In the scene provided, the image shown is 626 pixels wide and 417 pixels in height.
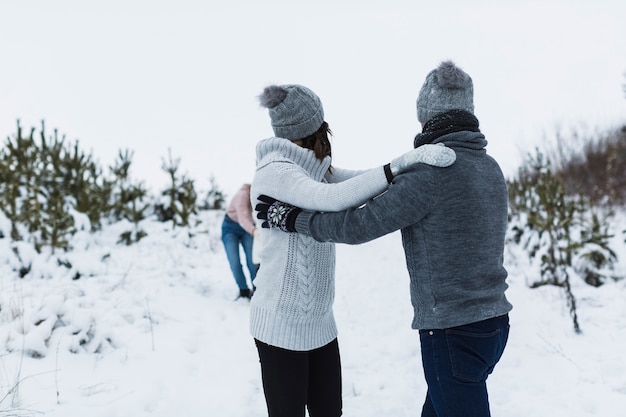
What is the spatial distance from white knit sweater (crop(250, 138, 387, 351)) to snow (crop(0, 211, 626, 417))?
5.40ft

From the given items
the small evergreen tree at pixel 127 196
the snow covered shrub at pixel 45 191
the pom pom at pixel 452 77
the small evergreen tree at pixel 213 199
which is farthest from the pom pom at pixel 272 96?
the small evergreen tree at pixel 213 199

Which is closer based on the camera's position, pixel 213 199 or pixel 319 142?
pixel 319 142

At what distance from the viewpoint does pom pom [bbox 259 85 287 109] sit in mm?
2053

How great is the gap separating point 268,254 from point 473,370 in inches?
36.8

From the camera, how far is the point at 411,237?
5.91 ft

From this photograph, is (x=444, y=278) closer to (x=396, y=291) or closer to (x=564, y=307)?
(x=564, y=307)

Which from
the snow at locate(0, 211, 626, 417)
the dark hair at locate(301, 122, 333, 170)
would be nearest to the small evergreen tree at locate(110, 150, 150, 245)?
the snow at locate(0, 211, 626, 417)

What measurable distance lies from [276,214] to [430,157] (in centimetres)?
66

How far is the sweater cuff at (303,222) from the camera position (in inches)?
72.0

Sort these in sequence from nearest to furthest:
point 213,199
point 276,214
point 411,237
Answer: point 411,237 → point 276,214 → point 213,199

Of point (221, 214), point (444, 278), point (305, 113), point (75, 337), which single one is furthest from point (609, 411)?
point (221, 214)

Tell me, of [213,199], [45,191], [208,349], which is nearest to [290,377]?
[208,349]

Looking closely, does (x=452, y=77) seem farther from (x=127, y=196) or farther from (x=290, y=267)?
(x=127, y=196)

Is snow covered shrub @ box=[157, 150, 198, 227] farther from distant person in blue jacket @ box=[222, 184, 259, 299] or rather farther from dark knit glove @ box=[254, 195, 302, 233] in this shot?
dark knit glove @ box=[254, 195, 302, 233]
